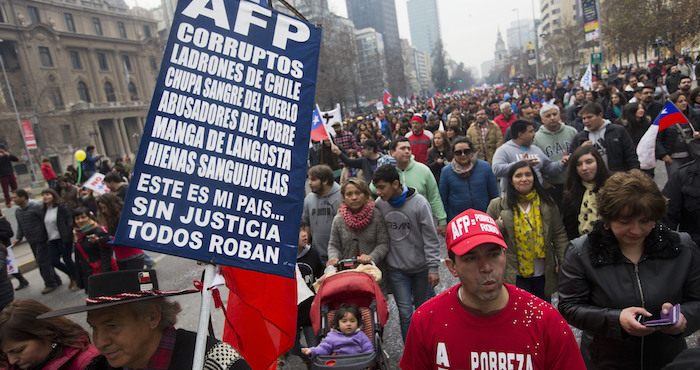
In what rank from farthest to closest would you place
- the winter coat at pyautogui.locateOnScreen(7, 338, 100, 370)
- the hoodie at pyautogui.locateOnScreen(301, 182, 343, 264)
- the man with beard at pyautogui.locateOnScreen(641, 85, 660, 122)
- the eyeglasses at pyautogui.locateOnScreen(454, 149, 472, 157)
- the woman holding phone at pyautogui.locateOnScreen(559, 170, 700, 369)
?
the man with beard at pyautogui.locateOnScreen(641, 85, 660, 122), the eyeglasses at pyautogui.locateOnScreen(454, 149, 472, 157), the hoodie at pyautogui.locateOnScreen(301, 182, 343, 264), the winter coat at pyautogui.locateOnScreen(7, 338, 100, 370), the woman holding phone at pyautogui.locateOnScreen(559, 170, 700, 369)

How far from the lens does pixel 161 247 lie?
65.4 inches

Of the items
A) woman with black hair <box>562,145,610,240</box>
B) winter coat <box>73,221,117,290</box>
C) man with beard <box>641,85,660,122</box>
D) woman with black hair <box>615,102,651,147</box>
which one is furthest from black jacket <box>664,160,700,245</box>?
winter coat <box>73,221,117,290</box>

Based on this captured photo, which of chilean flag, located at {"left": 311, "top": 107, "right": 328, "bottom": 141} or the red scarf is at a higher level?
chilean flag, located at {"left": 311, "top": 107, "right": 328, "bottom": 141}

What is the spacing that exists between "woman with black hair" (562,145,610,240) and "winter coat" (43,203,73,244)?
25.0 feet

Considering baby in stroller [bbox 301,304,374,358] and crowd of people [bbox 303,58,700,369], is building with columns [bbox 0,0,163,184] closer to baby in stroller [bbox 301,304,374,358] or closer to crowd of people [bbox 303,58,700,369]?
crowd of people [bbox 303,58,700,369]

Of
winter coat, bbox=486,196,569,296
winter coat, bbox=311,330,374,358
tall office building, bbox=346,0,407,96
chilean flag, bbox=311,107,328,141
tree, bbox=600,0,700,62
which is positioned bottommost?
winter coat, bbox=311,330,374,358

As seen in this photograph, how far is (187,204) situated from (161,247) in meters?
0.20

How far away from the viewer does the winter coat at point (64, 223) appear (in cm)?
711

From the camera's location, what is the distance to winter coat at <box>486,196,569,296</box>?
3.42 meters

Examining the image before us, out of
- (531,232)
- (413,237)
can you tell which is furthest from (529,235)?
(413,237)

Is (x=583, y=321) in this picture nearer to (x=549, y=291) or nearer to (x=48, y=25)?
(x=549, y=291)

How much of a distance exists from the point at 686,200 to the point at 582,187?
0.73m

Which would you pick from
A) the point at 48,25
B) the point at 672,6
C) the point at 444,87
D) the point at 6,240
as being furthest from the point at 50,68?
the point at 444,87

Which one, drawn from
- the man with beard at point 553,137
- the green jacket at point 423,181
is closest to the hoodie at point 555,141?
the man with beard at point 553,137
